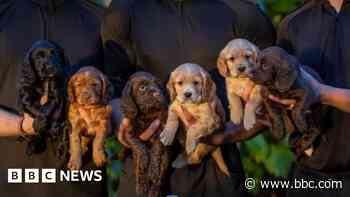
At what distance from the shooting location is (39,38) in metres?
6.82

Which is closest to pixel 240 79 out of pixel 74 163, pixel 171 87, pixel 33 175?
pixel 171 87

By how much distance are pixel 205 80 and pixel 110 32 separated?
629 mm

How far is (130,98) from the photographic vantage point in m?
6.34

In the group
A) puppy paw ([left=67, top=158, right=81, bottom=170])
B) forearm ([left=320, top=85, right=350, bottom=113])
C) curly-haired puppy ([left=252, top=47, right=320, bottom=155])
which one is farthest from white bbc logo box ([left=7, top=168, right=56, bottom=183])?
forearm ([left=320, top=85, right=350, bottom=113])

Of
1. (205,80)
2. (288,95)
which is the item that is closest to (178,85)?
Result: (205,80)

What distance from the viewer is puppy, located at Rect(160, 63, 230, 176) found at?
20.9ft

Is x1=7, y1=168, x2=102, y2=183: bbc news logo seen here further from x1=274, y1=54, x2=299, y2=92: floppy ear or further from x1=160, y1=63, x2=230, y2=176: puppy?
x1=274, y1=54, x2=299, y2=92: floppy ear

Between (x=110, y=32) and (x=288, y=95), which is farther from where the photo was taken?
(x=110, y=32)

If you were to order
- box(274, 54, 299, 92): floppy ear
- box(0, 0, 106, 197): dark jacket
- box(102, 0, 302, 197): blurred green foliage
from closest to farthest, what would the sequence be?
box(274, 54, 299, 92): floppy ear < box(0, 0, 106, 197): dark jacket < box(102, 0, 302, 197): blurred green foliage

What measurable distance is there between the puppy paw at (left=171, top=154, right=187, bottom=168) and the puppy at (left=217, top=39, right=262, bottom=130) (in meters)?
0.33

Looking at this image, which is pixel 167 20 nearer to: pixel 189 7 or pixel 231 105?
pixel 189 7

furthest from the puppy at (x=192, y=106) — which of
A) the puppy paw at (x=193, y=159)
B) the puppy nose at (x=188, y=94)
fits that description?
the puppy paw at (x=193, y=159)

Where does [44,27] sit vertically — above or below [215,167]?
above

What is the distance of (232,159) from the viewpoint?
22.1 feet
